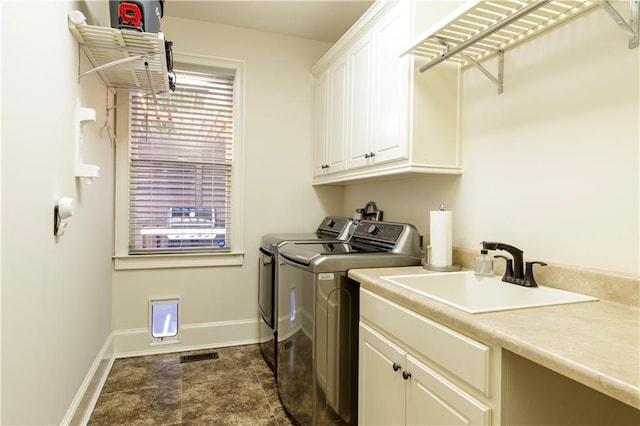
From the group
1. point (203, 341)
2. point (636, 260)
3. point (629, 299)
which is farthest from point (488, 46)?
point (203, 341)

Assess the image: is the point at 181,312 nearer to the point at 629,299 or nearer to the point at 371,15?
the point at 371,15

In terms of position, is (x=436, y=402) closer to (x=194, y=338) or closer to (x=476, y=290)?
(x=476, y=290)


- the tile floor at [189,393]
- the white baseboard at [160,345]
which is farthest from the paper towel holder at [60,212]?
the tile floor at [189,393]

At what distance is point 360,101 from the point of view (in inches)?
89.8

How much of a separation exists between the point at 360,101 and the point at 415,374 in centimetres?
165

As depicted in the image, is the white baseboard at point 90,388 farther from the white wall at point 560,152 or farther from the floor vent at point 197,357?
the white wall at point 560,152

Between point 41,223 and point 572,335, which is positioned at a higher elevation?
point 41,223

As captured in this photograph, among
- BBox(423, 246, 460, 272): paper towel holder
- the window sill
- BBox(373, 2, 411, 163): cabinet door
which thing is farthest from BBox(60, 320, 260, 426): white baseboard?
BBox(373, 2, 411, 163): cabinet door

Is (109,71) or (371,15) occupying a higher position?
(371,15)

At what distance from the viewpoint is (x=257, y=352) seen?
2.86 meters

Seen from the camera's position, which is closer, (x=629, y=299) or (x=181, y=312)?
(x=629, y=299)

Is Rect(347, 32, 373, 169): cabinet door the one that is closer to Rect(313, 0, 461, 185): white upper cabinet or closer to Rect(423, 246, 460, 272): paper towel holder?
Rect(313, 0, 461, 185): white upper cabinet

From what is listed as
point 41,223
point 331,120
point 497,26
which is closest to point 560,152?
point 497,26

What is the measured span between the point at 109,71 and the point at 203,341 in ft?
6.77
